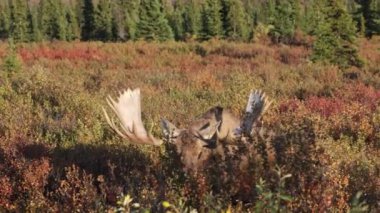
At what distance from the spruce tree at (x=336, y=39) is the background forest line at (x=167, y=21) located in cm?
1708

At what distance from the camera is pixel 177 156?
4730 mm

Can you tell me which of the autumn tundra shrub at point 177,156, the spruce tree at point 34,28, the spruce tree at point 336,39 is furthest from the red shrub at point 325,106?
the spruce tree at point 34,28

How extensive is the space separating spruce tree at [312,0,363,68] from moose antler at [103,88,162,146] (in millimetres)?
17420

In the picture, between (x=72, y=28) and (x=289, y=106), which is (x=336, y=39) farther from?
(x=72, y=28)

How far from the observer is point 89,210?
13.0 ft

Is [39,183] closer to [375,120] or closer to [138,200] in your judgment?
[138,200]

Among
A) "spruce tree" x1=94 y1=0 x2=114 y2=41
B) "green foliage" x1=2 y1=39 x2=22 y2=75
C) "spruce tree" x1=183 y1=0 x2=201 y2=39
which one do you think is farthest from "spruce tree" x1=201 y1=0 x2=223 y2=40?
"green foliage" x1=2 y1=39 x2=22 y2=75

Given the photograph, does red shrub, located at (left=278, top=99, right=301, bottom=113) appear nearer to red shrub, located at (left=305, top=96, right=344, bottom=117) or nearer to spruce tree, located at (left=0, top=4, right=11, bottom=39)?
red shrub, located at (left=305, top=96, right=344, bottom=117)

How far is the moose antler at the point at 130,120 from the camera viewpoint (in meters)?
4.95

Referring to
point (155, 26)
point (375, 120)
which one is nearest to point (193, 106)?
point (375, 120)

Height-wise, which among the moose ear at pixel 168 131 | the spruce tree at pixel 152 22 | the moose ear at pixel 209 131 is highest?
the moose ear at pixel 209 131

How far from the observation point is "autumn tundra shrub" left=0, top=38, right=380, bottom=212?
403 cm

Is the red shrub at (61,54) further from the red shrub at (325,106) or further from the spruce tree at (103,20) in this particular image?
the spruce tree at (103,20)

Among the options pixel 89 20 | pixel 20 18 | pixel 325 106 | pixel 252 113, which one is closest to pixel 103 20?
pixel 89 20
